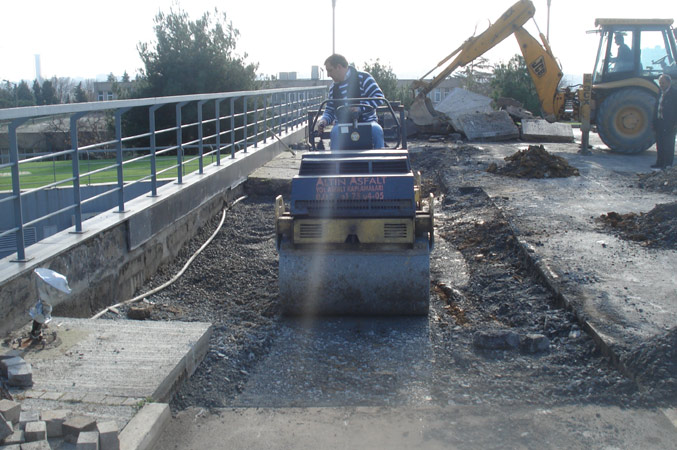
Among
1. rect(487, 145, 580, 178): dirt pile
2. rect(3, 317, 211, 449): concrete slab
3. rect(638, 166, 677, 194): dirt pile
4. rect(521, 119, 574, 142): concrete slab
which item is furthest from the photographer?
rect(521, 119, 574, 142): concrete slab

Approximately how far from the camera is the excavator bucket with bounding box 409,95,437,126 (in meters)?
21.1

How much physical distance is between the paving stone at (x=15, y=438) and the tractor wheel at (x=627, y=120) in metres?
15.0

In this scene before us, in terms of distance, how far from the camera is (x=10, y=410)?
11.2ft

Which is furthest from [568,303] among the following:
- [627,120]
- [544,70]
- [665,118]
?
[544,70]

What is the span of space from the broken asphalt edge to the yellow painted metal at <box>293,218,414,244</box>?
1451mm

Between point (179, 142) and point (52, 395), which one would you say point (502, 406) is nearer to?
point (52, 395)

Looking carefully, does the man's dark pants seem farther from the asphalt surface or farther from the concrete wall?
the concrete wall

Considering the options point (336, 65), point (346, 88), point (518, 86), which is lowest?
point (346, 88)

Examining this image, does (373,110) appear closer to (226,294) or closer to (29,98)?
(226,294)

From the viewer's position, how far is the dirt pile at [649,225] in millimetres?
7746

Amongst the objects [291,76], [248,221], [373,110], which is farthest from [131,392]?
[291,76]

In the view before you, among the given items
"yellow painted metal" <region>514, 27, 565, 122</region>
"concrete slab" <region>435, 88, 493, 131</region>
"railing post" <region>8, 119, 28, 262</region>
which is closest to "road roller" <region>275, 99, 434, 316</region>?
→ "railing post" <region>8, 119, 28, 262</region>

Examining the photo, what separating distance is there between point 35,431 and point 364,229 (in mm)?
3266

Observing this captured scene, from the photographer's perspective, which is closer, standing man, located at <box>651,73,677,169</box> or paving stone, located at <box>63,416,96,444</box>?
paving stone, located at <box>63,416,96,444</box>
